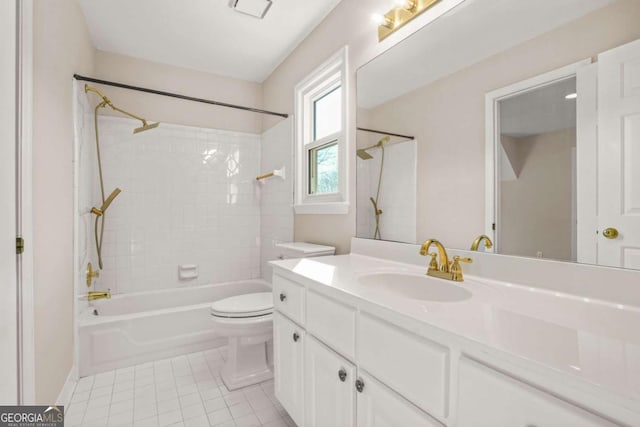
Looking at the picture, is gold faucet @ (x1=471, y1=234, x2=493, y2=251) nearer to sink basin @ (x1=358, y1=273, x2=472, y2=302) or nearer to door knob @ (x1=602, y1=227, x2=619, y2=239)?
sink basin @ (x1=358, y1=273, x2=472, y2=302)

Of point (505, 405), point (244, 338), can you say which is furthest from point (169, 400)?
point (505, 405)

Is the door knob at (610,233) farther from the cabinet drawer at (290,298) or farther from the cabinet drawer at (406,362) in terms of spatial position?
the cabinet drawer at (290,298)

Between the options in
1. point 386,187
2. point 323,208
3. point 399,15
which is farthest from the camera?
point 323,208

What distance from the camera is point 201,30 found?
234 centimetres

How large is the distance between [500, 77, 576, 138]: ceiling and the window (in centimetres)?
97

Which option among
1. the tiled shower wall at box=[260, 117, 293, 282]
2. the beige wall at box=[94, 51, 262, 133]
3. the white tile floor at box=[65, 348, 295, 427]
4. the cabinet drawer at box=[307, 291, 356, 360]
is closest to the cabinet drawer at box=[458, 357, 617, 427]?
the cabinet drawer at box=[307, 291, 356, 360]

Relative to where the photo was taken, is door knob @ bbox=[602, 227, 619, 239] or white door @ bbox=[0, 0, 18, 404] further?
white door @ bbox=[0, 0, 18, 404]

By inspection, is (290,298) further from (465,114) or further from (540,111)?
(540,111)

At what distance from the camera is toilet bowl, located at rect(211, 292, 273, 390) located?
190cm

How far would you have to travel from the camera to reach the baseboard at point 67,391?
1616mm

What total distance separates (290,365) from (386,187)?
39.9 inches

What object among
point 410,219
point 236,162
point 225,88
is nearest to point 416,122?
point 410,219

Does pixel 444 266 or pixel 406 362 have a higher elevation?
pixel 444 266

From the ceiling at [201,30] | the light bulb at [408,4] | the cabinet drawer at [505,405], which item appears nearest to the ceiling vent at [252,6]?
the ceiling at [201,30]
